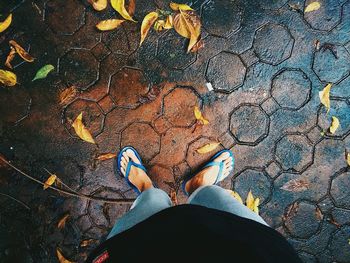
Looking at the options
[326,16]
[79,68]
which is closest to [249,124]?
[326,16]

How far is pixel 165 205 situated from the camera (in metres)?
2.08

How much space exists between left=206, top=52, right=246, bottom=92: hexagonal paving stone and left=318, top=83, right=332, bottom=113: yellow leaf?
2.06 ft

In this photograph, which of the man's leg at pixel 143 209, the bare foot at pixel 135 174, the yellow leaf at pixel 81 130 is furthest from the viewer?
the yellow leaf at pixel 81 130

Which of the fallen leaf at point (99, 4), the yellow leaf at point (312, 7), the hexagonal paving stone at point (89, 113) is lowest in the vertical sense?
the hexagonal paving stone at point (89, 113)

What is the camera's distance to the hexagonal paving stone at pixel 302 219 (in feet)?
8.62

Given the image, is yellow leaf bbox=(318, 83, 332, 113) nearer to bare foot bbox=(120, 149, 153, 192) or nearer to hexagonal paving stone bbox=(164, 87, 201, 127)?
hexagonal paving stone bbox=(164, 87, 201, 127)

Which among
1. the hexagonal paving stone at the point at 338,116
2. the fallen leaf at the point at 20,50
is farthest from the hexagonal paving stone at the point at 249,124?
the fallen leaf at the point at 20,50

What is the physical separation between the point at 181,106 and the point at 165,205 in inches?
33.7

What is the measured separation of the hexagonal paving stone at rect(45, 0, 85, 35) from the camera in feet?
8.64

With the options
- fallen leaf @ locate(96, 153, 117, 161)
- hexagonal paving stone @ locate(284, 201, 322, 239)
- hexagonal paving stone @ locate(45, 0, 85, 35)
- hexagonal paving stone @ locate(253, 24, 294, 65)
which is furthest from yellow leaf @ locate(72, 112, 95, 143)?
hexagonal paving stone @ locate(284, 201, 322, 239)

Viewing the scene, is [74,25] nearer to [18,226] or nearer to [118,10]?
[118,10]

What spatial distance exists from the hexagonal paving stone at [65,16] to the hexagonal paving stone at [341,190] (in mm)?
2381

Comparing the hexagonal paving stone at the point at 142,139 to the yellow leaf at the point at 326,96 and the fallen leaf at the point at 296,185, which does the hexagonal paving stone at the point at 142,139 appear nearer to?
the fallen leaf at the point at 296,185

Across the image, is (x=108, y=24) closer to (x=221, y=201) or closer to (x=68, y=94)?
(x=68, y=94)
